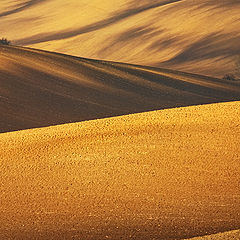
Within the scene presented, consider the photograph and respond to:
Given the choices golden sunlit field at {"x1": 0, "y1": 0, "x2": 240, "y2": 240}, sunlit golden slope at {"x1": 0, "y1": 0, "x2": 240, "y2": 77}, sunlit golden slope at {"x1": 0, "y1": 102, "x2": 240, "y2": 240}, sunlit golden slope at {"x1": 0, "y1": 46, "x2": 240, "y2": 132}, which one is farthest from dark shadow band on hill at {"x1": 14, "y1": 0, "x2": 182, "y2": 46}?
sunlit golden slope at {"x1": 0, "y1": 102, "x2": 240, "y2": 240}

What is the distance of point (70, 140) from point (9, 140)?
1941mm

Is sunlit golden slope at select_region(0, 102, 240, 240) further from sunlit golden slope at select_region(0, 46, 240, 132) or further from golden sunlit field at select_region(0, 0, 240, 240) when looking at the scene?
sunlit golden slope at select_region(0, 46, 240, 132)

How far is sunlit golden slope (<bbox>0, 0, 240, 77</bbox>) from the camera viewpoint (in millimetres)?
84312

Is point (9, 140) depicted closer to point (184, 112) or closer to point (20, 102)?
point (184, 112)

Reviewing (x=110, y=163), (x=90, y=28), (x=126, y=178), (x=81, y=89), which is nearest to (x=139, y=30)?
(x=90, y=28)

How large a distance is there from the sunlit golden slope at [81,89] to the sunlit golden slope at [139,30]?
1084 inches

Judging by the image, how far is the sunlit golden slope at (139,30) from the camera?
84312 millimetres

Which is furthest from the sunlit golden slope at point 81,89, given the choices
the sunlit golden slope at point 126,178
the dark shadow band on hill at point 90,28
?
the dark shadow band on hill at point 90,28

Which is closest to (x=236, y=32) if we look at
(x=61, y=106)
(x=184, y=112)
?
(x=61, y=106)

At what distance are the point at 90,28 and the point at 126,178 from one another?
103 metres

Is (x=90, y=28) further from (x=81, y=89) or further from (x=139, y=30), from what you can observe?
(x=81, y=89)

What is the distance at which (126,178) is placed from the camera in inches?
551

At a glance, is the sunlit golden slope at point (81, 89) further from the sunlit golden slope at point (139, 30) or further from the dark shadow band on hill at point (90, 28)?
the dark shadow band on hill at point (90, 28)

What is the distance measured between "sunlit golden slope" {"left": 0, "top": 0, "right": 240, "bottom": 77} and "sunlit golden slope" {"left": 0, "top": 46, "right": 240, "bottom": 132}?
90.3 ft
